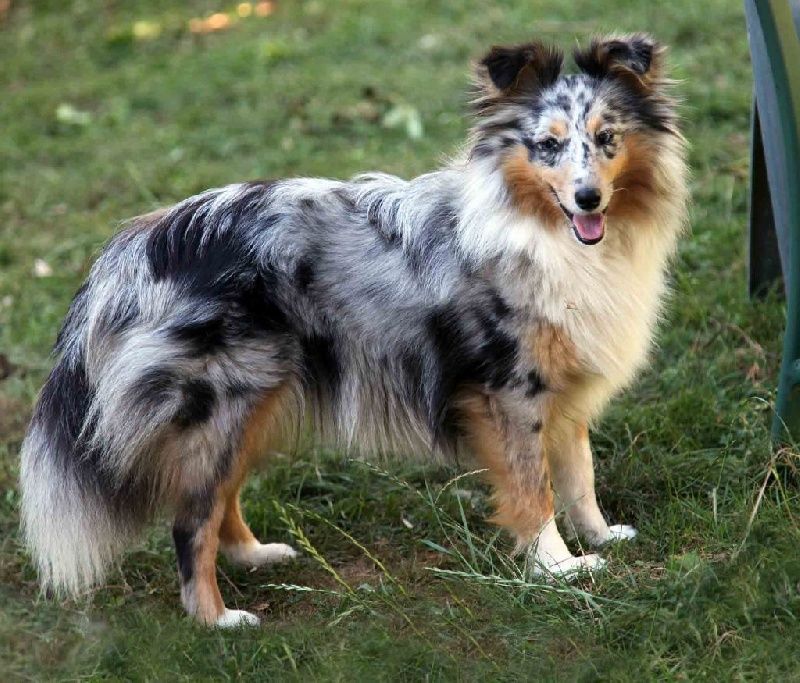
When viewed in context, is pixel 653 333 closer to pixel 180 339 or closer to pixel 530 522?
pixel 530 522

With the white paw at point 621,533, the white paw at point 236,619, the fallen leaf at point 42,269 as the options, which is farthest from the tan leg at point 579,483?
the fallen leaf at point 42,269

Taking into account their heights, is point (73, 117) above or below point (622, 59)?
below

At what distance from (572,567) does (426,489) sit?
3.39ft

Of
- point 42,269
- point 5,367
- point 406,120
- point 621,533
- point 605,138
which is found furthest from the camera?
point 406,120

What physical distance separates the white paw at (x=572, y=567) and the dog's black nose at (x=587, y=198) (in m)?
1.17

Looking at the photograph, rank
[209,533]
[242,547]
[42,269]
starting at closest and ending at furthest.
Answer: [209,533], [242,547], [42,269]

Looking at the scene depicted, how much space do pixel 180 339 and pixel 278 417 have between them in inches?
18.0

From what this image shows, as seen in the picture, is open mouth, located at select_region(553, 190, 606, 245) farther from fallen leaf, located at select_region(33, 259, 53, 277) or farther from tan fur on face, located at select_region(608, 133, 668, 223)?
fallen leaf, located at select_region(33, 259, 53, 277)

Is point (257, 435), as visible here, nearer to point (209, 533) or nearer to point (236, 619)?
point (209, 533)

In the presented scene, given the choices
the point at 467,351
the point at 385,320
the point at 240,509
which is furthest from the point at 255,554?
the point at 467,351

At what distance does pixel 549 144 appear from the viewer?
390cm

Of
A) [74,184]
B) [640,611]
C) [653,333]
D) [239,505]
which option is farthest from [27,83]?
[640,611]

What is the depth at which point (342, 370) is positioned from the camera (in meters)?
4.22

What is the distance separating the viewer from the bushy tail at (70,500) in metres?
4.06
